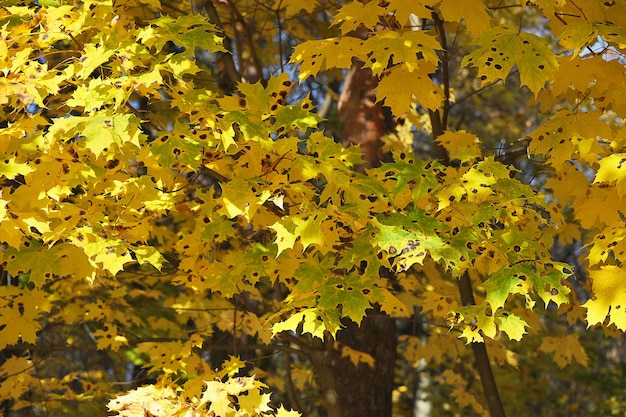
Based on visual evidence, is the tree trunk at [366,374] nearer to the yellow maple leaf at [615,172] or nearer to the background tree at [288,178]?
the background tree at [288,178]

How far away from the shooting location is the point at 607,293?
310cm

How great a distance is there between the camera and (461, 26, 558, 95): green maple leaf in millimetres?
3178

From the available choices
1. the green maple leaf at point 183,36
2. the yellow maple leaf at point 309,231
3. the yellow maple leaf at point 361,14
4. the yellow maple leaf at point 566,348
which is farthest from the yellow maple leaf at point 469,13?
the yellow maple leaf at point 566,348

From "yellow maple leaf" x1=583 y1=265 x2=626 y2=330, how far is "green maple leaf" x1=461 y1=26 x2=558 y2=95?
820mm

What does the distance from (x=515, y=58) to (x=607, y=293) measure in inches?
42.0

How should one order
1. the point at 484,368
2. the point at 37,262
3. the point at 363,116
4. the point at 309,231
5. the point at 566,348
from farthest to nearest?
1. the point at 363,116
2. the point at 566,348
3. the point at 484,368
4. the point at 37,262
5. the point at 309,231

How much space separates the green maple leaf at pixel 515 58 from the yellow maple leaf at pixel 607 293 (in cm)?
82

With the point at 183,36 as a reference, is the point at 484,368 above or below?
below

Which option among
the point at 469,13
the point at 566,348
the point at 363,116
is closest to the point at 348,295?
the point at 469,13

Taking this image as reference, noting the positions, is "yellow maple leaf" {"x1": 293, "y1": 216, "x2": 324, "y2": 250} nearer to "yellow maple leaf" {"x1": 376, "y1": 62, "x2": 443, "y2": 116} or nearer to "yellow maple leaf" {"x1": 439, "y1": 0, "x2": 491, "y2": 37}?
"yellow maple leaf" {"x1": 376, "y1": 62, "x2": 443, "y2": 116}

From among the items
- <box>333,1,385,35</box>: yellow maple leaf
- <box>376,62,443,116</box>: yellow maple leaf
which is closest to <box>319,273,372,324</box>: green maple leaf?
<box>376,62,443,116</box>: yellow maple leaf

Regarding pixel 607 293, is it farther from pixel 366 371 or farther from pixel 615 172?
pixel 366 371

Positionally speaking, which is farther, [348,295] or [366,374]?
[366,374]

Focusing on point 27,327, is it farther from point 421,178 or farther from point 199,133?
point 421,178
